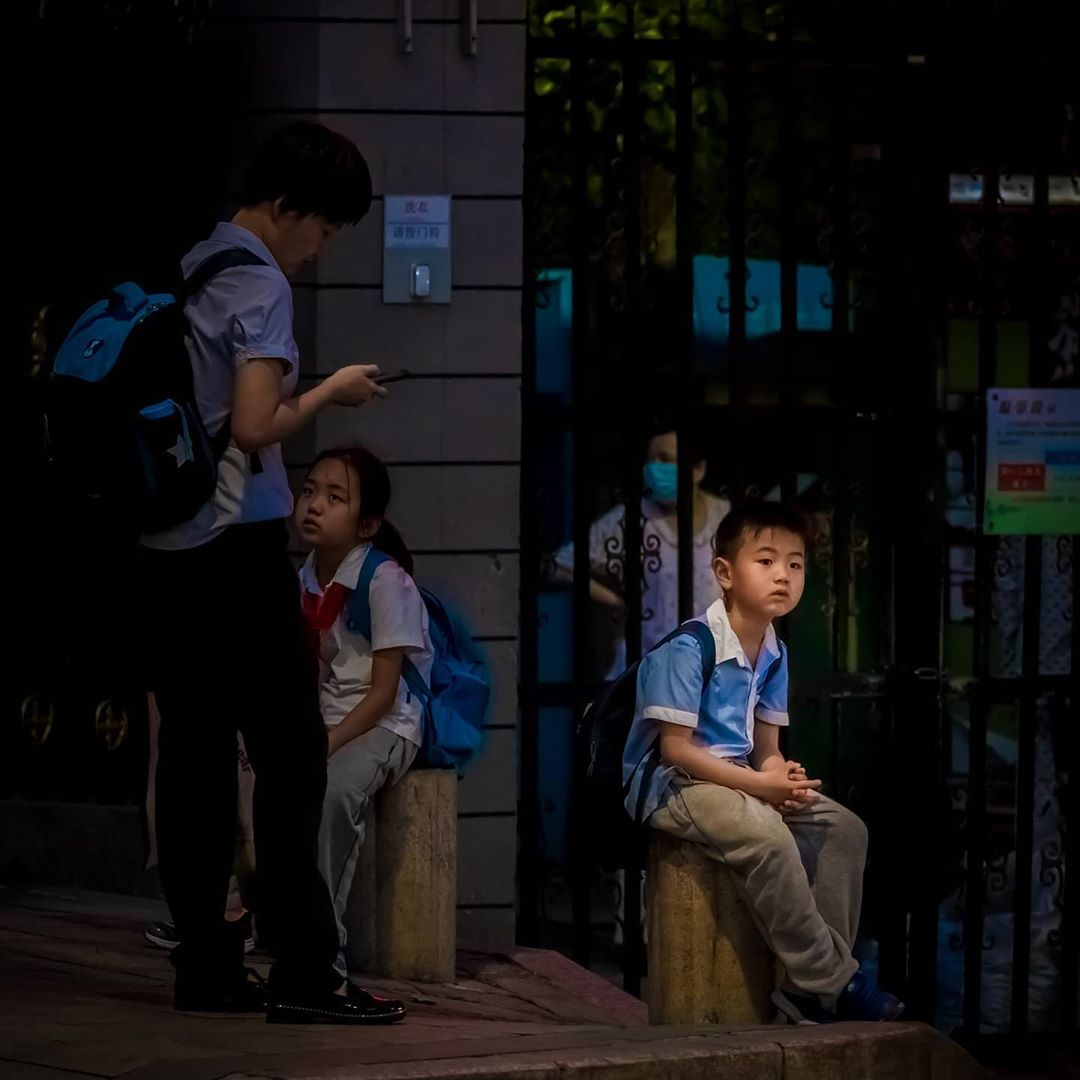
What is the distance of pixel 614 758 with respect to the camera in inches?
214

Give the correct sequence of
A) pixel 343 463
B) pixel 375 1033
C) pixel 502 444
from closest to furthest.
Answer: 1. pixel 375 1033
2. pixel 343 463
3. pixel 502 444

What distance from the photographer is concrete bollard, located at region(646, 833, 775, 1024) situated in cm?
531

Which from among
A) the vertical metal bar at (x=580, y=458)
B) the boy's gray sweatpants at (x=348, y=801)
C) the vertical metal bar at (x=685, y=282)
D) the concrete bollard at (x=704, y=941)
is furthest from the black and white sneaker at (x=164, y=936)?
the vertical metal bar at (x=685, y=282)

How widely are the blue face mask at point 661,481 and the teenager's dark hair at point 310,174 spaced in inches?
97.9

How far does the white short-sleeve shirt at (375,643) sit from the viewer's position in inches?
237

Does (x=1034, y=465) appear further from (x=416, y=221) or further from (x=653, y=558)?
(x=416, y=221)

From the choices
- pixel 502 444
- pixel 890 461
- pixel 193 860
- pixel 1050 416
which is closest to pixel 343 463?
pixel 502 444

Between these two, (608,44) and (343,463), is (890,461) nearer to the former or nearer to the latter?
(608,44)

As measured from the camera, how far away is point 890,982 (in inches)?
291

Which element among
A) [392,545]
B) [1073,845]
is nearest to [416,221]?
[392,545]

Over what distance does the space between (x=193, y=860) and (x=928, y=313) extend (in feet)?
11.4

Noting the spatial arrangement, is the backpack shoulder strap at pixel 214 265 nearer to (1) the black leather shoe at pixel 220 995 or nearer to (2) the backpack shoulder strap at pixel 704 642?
(2) the backpack shoulder strap at pixel 704 642

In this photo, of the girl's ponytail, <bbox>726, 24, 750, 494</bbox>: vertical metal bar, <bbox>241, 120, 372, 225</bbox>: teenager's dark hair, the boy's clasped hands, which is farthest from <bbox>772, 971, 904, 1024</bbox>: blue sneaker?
<bbox>726, 24, 750, 494</bbox>: vertical metal bar

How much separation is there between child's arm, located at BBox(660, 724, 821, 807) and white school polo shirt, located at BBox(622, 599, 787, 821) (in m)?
0.04
